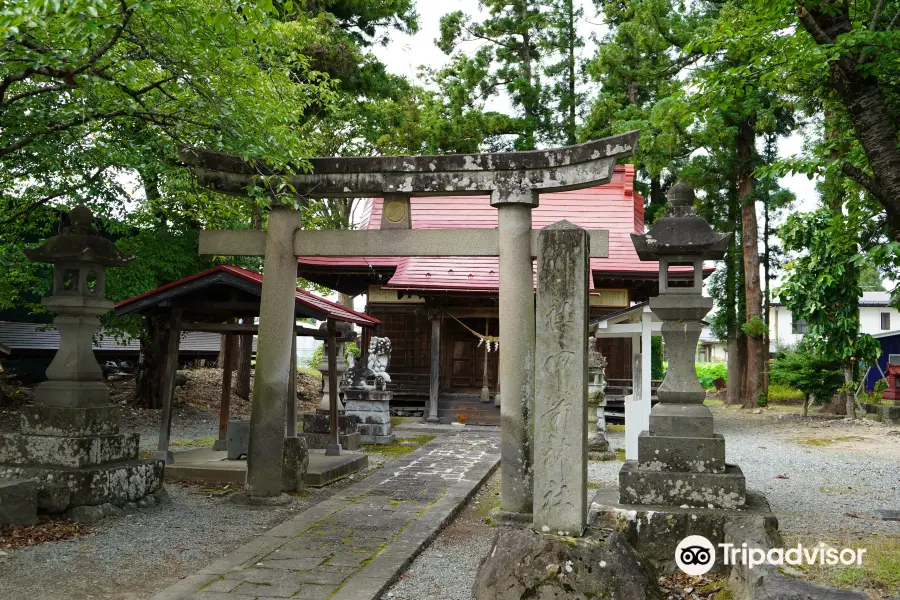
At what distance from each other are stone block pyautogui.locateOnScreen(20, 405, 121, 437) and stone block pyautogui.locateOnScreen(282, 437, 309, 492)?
216cm

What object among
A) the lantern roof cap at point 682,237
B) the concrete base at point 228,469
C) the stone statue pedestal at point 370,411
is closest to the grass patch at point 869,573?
the lantern roof cap at point 682,237

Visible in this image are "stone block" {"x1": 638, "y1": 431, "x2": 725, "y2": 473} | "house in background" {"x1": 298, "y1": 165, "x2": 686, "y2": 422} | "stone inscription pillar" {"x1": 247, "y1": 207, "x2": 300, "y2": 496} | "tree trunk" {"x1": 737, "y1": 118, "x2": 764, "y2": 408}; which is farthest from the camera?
"tree trunk" {"x1": 737, "y1": 118, "x2": 764, "y2": 408}

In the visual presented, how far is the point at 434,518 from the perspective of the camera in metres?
7.27

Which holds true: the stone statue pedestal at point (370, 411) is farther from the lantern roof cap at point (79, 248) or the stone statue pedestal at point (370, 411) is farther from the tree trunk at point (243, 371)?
the tree trunk at point (243, 371)

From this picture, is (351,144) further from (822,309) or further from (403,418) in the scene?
(822,309)

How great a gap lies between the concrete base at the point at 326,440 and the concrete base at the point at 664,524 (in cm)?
671

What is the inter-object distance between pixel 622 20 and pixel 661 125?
6.32 meters

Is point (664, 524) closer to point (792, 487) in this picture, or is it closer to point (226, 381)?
point (792, 487)

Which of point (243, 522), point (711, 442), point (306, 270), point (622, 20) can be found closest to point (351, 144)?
point (306, 270)

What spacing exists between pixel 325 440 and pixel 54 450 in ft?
18.0

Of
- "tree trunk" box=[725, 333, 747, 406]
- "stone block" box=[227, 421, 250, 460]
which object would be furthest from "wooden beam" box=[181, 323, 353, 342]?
"tree trunk" box=[725, 333, 747, 406]

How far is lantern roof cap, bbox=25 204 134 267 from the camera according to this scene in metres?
7.37

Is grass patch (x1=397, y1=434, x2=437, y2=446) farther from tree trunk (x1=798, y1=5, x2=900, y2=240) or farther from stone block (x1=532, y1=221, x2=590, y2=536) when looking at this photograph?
tree trunk (x1=798, y1=5, x2=900, y2=240)

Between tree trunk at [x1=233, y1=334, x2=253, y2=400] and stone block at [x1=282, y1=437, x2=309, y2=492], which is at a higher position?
tree trunk at [x1=233, y1=334, x2=253, y2=400]
